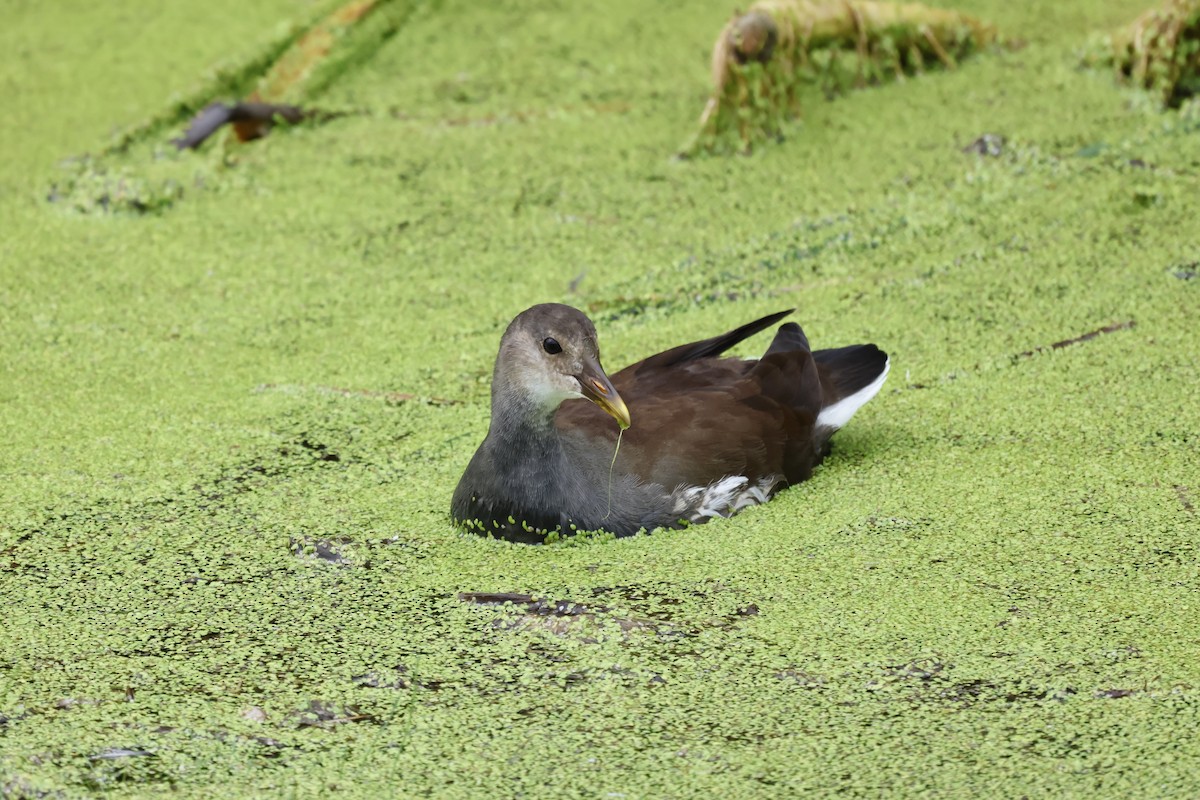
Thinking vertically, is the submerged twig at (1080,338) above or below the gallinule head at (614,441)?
below

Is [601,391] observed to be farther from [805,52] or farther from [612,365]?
[805,52]

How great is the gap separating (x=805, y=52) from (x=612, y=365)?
1770 millimetres

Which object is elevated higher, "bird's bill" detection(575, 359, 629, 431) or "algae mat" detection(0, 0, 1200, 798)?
"bird's bill" detection(575, 359, 629, 431)

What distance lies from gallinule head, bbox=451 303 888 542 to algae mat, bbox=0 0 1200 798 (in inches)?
2.7

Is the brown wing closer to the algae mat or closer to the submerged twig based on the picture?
the algae mat

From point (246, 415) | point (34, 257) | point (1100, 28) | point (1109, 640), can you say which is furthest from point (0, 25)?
point (1109, 640)

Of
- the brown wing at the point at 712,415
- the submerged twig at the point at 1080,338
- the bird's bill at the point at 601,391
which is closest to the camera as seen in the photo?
the bird's bill at the point at 601,391

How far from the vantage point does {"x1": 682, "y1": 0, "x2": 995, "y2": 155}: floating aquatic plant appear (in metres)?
4.65

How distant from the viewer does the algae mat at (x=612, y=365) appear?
210cm

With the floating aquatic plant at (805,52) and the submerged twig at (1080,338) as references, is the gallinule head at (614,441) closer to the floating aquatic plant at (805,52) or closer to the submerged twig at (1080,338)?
the submerged twig at (1080,338)

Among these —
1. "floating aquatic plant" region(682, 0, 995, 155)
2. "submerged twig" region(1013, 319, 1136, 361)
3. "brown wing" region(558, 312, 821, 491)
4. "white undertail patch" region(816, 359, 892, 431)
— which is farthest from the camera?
"floating aquatic plant" region(682, 0, 995, 155)

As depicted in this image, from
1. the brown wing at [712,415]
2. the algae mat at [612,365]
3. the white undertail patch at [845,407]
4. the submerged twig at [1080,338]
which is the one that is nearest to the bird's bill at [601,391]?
the brown wing at [712,415]

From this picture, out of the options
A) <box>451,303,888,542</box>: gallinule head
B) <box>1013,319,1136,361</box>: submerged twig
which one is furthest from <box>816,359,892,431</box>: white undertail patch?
<box>1013,319,1136,361</box>: submerged twig

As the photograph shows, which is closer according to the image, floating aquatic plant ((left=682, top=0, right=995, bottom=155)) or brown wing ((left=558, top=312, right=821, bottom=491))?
brown wing ((left=558, top=312, right=821, bottom=491))
